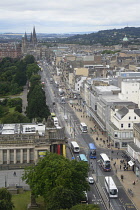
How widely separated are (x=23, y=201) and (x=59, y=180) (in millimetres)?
8952

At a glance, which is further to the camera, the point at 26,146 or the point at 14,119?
the point at 14,119

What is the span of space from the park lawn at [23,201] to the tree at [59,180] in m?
3.25

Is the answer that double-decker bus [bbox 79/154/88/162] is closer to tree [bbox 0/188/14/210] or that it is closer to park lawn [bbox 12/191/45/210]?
park lawn [bbox 12/191/45/210]

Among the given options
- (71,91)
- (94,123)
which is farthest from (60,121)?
(71,91)

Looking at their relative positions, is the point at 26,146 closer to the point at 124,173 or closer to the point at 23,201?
the point at 23,201

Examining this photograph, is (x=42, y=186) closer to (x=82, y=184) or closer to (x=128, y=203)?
(x=82, y=184)

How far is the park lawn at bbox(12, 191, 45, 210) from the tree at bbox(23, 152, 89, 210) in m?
3.25

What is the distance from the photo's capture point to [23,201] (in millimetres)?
61906

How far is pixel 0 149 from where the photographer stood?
75.1 metres

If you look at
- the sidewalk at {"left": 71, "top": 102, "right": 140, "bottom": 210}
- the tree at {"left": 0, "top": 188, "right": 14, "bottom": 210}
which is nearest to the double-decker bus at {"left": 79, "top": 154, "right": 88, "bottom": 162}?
the sidewalk at {"left": 71, "top": 102, "right": 140, "bottom": 210}

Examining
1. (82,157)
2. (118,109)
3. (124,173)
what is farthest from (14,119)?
(124,173)

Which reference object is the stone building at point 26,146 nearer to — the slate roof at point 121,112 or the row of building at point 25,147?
the row of building at point 25,147

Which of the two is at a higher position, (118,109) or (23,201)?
(118,109)

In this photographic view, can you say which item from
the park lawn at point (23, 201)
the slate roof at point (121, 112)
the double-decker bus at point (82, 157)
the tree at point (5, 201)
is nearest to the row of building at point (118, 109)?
the slate roof at point (121, 112)
